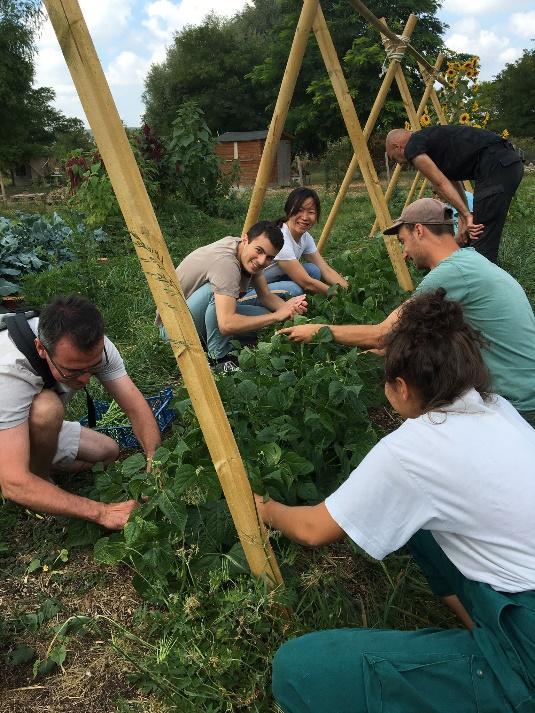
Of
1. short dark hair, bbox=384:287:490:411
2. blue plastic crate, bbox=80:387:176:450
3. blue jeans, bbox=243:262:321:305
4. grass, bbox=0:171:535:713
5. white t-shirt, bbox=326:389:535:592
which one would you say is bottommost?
grass, bbox=0:171:535:713

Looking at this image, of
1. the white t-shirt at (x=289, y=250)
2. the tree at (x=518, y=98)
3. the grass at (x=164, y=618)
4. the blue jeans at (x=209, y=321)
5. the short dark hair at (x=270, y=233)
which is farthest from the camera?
the tree at (x=518, y=98)

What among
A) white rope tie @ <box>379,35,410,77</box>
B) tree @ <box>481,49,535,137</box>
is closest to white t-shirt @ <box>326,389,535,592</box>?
white rope tie @ <box>379,35,410,77</box>

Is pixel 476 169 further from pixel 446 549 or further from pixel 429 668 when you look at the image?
pixel 429 668

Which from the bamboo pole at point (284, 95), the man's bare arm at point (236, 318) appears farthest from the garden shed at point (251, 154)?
the man's bare arm at point (236, 318)

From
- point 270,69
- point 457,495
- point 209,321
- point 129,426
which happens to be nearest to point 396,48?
point 209,321

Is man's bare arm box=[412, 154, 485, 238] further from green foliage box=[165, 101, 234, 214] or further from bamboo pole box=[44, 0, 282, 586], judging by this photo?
green foliage box=[165, 101, 234, 214]

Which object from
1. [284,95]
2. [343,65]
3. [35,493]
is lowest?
[35,493]

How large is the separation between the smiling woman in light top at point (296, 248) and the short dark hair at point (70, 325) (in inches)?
93.3

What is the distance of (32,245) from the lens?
707cm

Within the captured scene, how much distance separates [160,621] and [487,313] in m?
→ 1.75

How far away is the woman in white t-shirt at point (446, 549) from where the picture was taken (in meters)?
1.32

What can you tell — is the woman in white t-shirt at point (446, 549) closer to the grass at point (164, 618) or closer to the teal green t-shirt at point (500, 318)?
the grass at point (164, 618)

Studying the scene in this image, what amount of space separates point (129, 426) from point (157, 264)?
1752 mm

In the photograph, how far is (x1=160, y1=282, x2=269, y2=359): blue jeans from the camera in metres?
3.81
